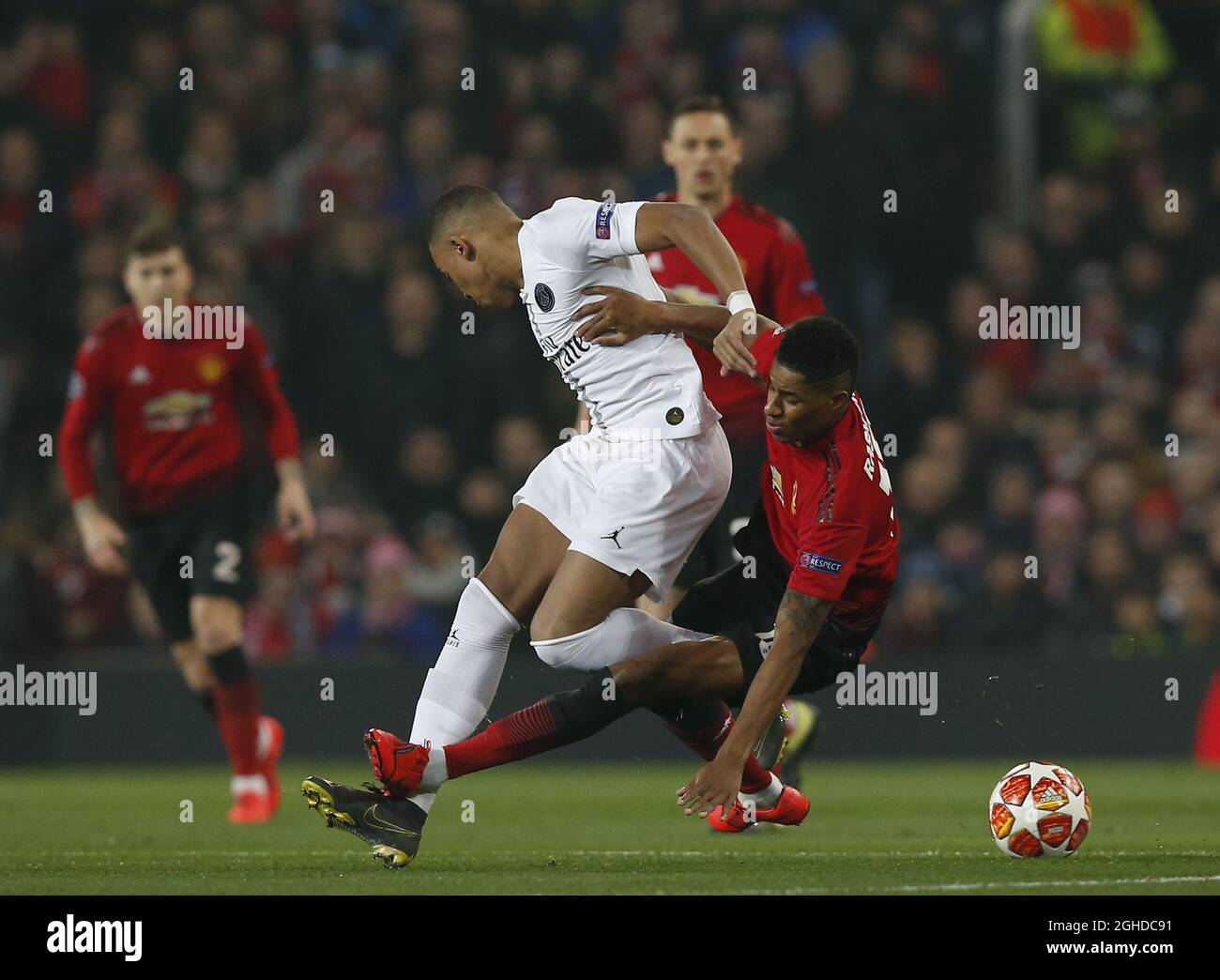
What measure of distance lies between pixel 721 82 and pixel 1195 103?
3.00m

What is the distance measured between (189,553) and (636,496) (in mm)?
3010

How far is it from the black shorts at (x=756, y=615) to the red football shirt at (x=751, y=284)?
3.51 ft

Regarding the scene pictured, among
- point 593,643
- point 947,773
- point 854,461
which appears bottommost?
point 947,773

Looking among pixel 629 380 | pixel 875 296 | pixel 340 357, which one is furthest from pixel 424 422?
pixel 629 380

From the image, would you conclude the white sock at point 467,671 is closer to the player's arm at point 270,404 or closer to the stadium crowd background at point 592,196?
the player's arm at point 270,404

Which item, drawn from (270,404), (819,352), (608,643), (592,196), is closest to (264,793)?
(270,404)

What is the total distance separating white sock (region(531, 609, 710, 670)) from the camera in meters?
5.98

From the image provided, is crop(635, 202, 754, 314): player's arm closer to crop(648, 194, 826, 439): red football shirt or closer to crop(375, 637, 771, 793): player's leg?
crop(375, 637, 771, 793): player's leg

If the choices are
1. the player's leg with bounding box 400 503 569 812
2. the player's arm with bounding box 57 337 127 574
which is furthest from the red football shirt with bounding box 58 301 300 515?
the player's leg with bounding box 400 503 569 812

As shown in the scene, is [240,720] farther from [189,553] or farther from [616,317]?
[616,317]

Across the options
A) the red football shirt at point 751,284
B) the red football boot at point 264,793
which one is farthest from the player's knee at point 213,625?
the red football shirt at point 751,284

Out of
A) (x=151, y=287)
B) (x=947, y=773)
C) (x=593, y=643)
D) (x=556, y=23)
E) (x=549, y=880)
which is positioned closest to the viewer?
(x=549, y=880)

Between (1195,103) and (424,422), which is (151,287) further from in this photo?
(1195,103)

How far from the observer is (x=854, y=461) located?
228 inches
